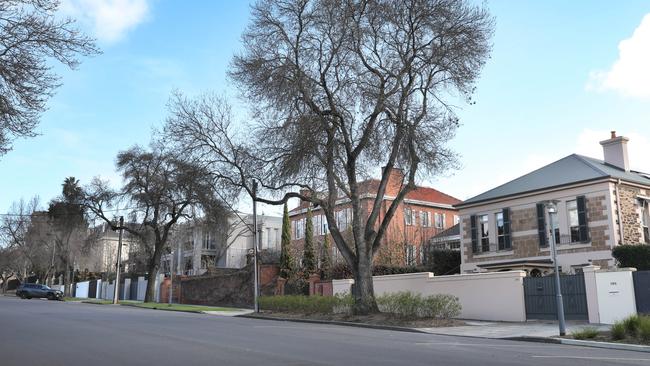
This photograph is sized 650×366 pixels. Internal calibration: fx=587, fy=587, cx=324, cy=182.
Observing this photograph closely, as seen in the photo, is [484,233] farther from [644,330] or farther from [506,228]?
[644,330]

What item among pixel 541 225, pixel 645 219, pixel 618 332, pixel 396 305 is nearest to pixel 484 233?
pixel 541 225

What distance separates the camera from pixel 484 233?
1438 inches

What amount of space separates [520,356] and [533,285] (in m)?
12.2

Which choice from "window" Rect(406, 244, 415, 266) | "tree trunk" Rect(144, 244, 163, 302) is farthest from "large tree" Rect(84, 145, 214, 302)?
"window" Rect(406, 244, 415, 266)

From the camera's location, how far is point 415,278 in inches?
1130

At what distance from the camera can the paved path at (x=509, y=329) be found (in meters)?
18.6

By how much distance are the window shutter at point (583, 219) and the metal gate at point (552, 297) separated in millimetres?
9061

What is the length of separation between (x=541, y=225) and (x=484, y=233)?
4152 millimetres

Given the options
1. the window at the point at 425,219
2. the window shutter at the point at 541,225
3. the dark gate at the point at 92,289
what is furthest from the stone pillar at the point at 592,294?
the dark gate at the point at 92,289

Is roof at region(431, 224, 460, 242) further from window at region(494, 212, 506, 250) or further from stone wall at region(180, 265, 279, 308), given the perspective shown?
stone wall at region(180, 265, 279, 308)

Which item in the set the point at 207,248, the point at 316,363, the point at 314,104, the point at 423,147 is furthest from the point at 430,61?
the point at 207,248

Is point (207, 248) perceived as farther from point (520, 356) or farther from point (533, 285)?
point (520, 356)

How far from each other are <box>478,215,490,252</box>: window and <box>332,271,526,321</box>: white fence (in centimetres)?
916

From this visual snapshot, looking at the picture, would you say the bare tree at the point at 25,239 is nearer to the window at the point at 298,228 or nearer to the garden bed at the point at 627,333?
the window at the point at 298,228
